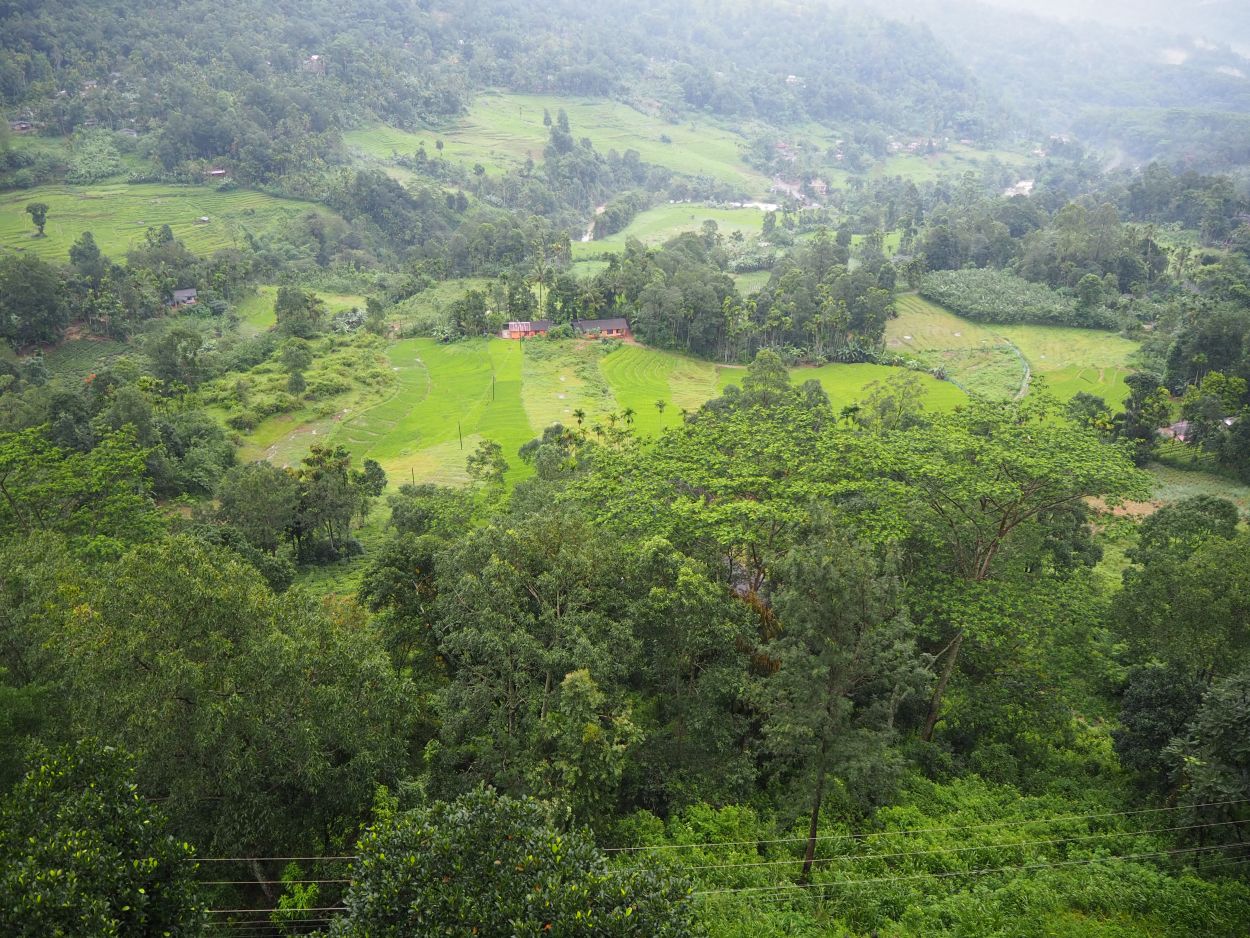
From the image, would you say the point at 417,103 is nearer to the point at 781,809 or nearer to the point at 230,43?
the point at 230,43

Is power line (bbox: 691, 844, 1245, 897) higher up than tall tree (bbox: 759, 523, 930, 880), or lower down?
lower down

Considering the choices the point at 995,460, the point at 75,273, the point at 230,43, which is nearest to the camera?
the point at 995,460

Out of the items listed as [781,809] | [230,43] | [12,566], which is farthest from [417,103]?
[781,809]

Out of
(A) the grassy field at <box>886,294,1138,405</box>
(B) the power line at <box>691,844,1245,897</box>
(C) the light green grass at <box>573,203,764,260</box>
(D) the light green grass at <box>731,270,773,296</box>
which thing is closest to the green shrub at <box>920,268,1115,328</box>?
(A) the grassy field at <box>886,294,1138,405</box>

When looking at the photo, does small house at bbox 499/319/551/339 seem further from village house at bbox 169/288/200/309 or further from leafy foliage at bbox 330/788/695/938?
leafy foliage at bbox 330/788/695/938

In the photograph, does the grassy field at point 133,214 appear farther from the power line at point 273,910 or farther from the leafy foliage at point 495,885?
the leafy foliage at point 495,885

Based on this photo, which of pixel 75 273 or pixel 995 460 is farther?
pixel 75 273

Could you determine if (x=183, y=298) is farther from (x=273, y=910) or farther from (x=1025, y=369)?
(x=1025, y=369)
